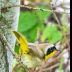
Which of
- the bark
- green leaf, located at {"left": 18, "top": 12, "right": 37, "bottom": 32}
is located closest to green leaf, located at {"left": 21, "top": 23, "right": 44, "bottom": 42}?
green leaf, located at {"left": 18, "top": 12, "right": 37, "bottom": 32}

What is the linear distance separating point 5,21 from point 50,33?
273mm

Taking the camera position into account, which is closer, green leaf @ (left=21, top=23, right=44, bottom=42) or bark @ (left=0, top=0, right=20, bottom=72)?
bark @ (left=0, top=0, right=20, bottom=72)

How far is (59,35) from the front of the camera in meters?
0.42

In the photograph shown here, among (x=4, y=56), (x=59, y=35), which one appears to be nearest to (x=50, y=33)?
(x=59, y=35)

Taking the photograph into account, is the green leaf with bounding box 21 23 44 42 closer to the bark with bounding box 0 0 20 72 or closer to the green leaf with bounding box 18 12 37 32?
the green leaf with bounding box 18 12 37 32

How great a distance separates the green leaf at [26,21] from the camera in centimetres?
38

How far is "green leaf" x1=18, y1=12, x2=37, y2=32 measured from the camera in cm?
38

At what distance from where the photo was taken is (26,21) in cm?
41

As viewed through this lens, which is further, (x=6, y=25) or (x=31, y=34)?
(x=31, y=34)

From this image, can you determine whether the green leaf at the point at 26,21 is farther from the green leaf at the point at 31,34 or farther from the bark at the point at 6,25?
the bark at the point at 6,25

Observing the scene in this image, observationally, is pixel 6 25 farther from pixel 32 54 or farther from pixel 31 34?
pixel 31 34

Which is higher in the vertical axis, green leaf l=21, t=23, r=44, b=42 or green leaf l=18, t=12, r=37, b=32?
green leaf l=18, t=12, r=37, b=32

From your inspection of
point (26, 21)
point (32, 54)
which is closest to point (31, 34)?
point (26, 21)

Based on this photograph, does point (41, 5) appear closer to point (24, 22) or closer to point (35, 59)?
point (24, 22)
